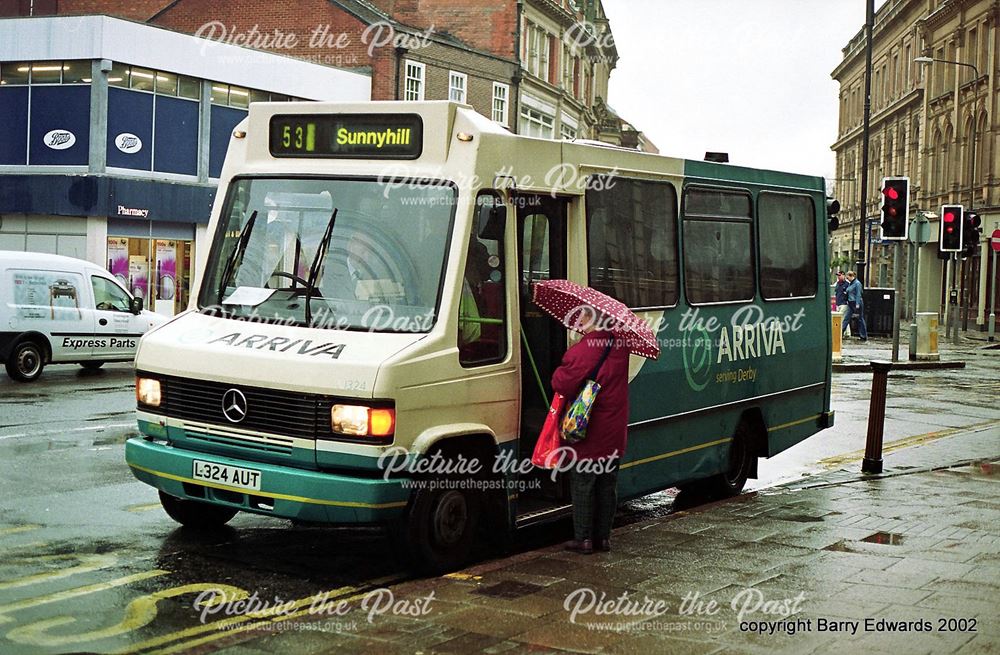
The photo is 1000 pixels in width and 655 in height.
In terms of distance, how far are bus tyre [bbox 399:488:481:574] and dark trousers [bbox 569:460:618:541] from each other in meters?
0.65

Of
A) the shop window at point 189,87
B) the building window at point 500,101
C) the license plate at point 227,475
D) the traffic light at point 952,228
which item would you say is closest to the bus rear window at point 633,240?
the license plate at point 227,475

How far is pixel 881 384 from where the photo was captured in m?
11.9

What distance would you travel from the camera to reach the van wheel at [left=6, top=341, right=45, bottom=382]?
19.1 m

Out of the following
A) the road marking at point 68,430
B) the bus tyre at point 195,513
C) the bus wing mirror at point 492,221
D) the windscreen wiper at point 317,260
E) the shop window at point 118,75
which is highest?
the shop window at point 118,75

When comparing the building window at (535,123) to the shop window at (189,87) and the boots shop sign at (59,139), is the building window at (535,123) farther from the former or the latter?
the boots shop sign at (59,139)

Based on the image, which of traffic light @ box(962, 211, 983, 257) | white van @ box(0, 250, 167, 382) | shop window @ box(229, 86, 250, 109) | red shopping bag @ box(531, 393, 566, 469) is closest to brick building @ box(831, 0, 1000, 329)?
traffic light @ box(962, 211, 983, 257)

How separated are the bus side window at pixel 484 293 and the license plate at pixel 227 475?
138 centimetres

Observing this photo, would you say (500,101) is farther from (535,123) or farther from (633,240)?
(633,240)

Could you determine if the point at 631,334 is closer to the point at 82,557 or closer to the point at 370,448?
the point at 370,448

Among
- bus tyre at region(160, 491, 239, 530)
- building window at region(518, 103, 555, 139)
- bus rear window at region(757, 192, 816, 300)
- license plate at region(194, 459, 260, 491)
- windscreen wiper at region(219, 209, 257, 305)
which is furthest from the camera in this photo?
building window at region(518, 103, 555, 139)

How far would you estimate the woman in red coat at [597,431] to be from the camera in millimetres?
7695

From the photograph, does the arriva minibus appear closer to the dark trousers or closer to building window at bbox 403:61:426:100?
the dark trousers

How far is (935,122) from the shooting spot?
62.6 m

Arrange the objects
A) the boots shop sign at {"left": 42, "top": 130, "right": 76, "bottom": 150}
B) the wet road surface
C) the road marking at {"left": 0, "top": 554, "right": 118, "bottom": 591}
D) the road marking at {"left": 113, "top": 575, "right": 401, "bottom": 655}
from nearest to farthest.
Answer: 1. the road marking at {"left": 113, "top": 575, "right": 401, "bottom": 655}
2. the wet road surface
3. the road marking at {"left": 0, "top": 554, "right": 118, "bottom": 591}
4. the boots shop sign at {"left": 42, "top": 130, "right": 76, "bottom": 150}
